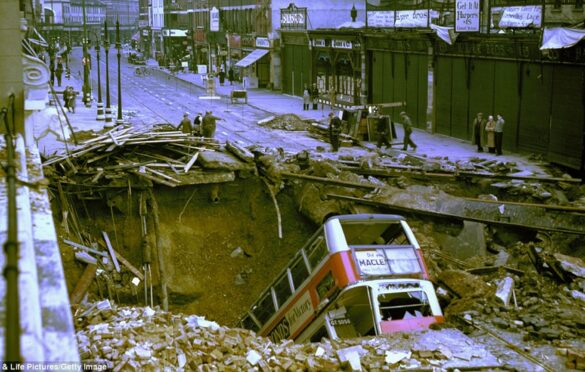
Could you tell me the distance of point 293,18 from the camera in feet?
210

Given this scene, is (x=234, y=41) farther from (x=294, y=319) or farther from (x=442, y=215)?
(x=294, y=319)

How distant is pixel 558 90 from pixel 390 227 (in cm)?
1707

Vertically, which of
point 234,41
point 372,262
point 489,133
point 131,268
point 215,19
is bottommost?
point 131,268

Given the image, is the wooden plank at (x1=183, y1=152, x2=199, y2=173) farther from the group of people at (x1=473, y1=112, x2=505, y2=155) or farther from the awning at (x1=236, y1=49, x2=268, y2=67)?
the awning at (x1=236, y1=49, x2=268, y2=67)

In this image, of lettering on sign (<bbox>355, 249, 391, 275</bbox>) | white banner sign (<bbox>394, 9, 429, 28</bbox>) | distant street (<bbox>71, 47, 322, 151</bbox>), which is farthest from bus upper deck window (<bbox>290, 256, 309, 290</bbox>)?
white banner sign (<bbox>394, 9, 429, 28</bbox>)

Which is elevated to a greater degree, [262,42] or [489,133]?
[262,42]

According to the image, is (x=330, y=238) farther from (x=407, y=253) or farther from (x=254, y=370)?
(x=254, y=370)

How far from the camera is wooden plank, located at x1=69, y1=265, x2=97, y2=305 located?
16484 mm

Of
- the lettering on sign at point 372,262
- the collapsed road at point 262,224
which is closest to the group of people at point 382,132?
the collapsed road at point 262,224

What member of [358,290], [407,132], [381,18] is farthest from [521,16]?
[358,290]

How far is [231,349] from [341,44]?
43849 mm

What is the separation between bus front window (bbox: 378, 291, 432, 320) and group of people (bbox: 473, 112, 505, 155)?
2007cm

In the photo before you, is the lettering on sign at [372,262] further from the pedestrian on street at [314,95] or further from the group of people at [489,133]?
the pedestrian on street at [314,95]

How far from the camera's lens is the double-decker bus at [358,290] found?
13281 millimetres
